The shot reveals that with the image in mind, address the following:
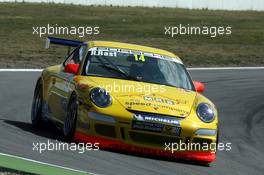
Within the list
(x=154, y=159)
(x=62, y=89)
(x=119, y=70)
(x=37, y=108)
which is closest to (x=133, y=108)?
(x=154, y=159)

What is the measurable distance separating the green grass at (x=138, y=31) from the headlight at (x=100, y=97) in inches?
446

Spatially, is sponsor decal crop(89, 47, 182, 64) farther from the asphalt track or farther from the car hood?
the asphalt track

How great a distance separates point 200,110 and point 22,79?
8.50 meters

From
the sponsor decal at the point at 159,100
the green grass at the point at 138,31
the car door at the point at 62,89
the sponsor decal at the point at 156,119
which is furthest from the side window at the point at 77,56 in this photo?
the green grass at the point at 138,31

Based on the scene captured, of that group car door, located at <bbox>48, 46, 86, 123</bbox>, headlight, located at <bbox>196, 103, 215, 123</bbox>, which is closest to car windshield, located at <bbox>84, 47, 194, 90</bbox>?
car door, located at <bbox>48, 46, 86, 123</bbox>

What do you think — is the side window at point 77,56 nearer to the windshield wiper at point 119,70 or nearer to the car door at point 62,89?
the car door at point 62,89

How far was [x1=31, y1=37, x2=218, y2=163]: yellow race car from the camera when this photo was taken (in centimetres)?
974

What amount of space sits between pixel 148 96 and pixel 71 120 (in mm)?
916

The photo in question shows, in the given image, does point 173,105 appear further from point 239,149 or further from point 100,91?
point 239,149

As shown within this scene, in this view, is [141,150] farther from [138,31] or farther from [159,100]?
[138,31]

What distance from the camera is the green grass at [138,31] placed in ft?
83.9

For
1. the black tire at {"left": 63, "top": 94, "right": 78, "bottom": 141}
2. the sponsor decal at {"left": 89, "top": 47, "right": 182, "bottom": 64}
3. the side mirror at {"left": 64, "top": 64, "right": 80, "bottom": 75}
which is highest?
the sponsor decal at {"left": 89, "top": 47, "right": 182, "bottom": 64}

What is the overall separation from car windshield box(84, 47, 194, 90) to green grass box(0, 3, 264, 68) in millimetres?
10167

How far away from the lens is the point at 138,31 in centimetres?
3397
